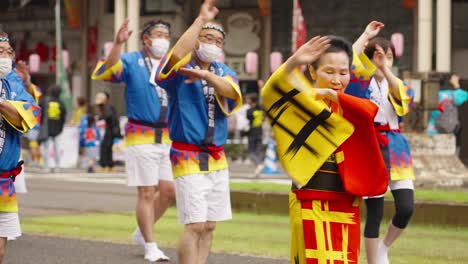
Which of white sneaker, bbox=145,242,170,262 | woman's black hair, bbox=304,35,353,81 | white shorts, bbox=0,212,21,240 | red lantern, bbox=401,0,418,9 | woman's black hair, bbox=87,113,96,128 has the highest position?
red lantern, bbox=401,0,418,9

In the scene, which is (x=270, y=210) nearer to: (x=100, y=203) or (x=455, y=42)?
(x=100, y=203)

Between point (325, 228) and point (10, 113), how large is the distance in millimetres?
2441

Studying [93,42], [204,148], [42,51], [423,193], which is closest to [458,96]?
[423,193]

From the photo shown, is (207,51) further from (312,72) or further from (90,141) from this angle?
(90,141)

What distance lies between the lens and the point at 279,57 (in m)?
36.6

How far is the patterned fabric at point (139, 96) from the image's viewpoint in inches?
343

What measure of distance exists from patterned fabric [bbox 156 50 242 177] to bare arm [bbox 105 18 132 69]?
1.21m

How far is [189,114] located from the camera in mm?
6961

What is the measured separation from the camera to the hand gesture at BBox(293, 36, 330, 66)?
4758mm

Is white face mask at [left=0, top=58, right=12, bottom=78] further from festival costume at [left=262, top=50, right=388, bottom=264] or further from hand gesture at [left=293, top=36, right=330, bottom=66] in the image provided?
hand gesture at [left=293, top=36, right=330, bottom=66]

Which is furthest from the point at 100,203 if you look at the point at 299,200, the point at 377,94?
the point at 299,200

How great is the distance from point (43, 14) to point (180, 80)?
39529 mm

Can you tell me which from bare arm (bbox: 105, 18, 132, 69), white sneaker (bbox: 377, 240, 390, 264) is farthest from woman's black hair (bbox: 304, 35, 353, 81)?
bare arm (bbox: 105, 18, 132, 69)

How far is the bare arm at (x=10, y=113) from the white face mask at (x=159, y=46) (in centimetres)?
242
